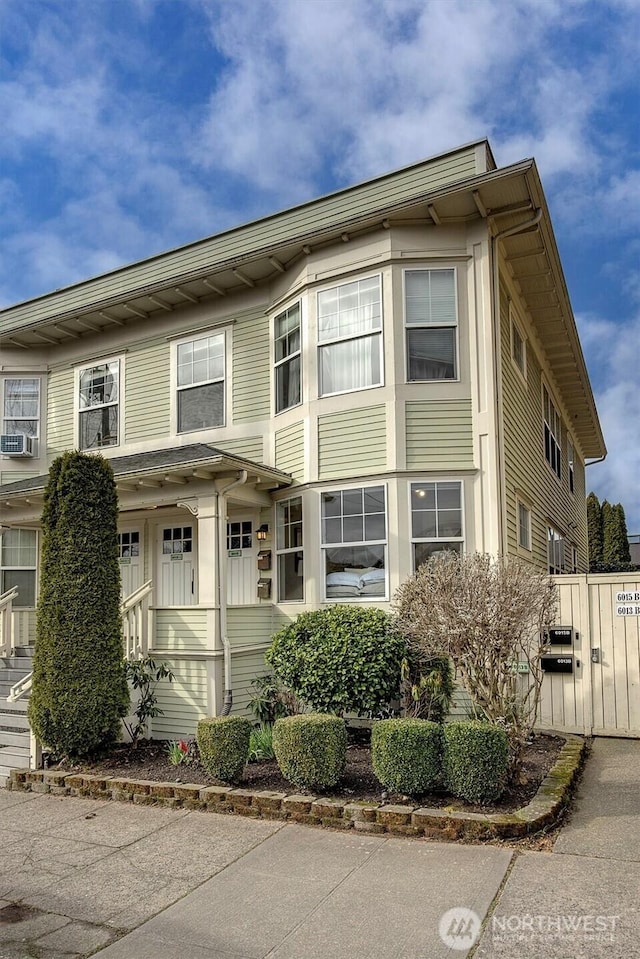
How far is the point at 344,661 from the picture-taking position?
302 inches

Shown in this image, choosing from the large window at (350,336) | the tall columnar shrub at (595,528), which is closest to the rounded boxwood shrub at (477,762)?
the large window at (350,336)

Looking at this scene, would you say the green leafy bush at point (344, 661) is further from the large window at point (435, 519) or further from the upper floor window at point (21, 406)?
the upper floor window at point (21, 406)

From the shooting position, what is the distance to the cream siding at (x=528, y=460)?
9.95m

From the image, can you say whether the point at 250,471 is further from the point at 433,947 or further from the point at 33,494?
the point at 433,947

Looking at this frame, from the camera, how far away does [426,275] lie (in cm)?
963

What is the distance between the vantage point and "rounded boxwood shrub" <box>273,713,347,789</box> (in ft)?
19.9

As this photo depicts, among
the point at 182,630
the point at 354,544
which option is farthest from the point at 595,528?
the point at 182,630

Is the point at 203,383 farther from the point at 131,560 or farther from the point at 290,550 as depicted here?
the point at 290,550

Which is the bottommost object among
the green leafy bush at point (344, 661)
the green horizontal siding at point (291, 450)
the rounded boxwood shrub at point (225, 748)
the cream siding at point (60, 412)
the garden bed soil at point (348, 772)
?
the garden bed soil at point (348, 772)

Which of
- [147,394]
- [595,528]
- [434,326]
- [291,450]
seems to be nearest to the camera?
[434,326]

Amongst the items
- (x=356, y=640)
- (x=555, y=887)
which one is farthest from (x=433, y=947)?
(x=356, y=640)

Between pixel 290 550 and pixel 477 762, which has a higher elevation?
pixel 290 550

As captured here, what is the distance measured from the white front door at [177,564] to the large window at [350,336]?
3175 millimetres

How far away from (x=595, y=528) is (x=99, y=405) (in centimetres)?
2210
